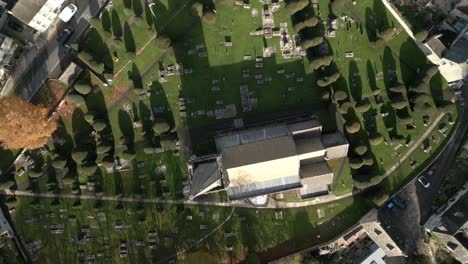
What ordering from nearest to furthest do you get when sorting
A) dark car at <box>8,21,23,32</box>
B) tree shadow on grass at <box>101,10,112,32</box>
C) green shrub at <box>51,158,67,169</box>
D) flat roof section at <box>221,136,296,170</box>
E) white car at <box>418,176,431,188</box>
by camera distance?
flat roof section at <box>221,136,296,170</box>, white car at <box>418,176,431,188</box>, green shrub at <box>51,158,67,169</box>, tree shadow on grass at <box>101,10,112,32</box>, dark car at <box>8,21,23,32</box>

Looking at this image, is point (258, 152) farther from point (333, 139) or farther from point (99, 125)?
point (99, 125)

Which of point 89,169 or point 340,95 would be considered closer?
point 340,95

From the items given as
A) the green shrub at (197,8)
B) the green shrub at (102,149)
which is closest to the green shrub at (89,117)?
the green shrub at (102,149)

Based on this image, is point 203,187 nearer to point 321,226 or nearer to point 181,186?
point 181,186

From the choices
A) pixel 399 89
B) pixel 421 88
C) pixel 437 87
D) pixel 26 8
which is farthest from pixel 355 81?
pixel 26 8

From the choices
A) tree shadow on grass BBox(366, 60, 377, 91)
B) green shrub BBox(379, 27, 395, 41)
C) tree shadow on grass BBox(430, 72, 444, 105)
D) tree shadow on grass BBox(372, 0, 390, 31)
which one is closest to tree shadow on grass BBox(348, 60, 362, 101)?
tree shadow on grass BBox(366, 60, 377, 91)

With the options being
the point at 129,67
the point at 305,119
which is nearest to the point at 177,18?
the point at 129,67

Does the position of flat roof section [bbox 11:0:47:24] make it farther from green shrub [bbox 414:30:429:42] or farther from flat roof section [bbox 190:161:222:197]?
green shrub [bbox 414:30:429:42]
